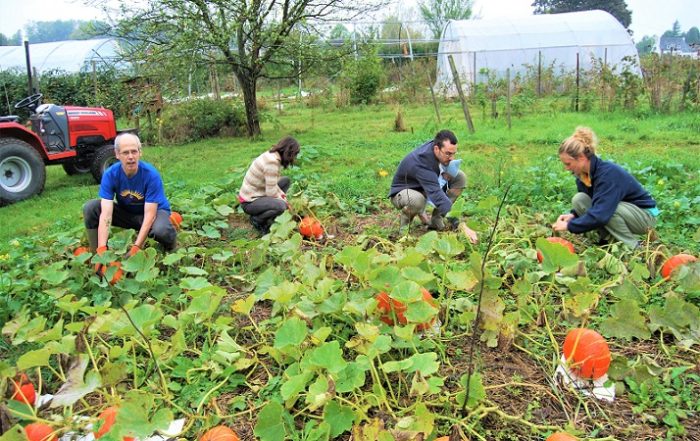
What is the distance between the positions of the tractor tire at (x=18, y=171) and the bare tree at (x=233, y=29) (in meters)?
3.72

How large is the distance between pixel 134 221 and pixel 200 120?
7578mm

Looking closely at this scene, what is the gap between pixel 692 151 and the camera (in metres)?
7.10

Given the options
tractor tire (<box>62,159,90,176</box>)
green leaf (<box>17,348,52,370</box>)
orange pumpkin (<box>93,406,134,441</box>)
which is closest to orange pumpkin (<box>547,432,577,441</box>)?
orange pumpkin (<box>93,406,134,441</box>)

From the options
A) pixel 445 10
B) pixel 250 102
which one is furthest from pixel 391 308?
pixel 445 10

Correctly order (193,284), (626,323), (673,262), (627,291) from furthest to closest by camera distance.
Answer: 1. (673,262)
2. (193,284)
3. (627,291)
4. (626,323)

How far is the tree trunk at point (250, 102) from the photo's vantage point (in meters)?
11.0

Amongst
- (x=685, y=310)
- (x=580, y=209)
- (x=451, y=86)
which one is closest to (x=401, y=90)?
(x=451, y=86)

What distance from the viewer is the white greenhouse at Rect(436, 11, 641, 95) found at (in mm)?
17688

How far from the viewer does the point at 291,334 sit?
2316mm

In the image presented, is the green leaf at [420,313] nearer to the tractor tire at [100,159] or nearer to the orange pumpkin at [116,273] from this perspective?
the orange pumpkin at [116,273]

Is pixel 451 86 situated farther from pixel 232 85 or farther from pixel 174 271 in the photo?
pixel 174 271

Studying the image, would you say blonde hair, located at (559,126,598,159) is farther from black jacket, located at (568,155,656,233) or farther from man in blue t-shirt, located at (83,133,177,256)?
man in blue t-shirt, located at (83,133,177,256)

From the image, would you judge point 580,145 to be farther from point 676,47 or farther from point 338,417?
point 676,47

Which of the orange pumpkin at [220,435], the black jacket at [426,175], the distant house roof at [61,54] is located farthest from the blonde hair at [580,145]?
the distant house roof at [61,54]
